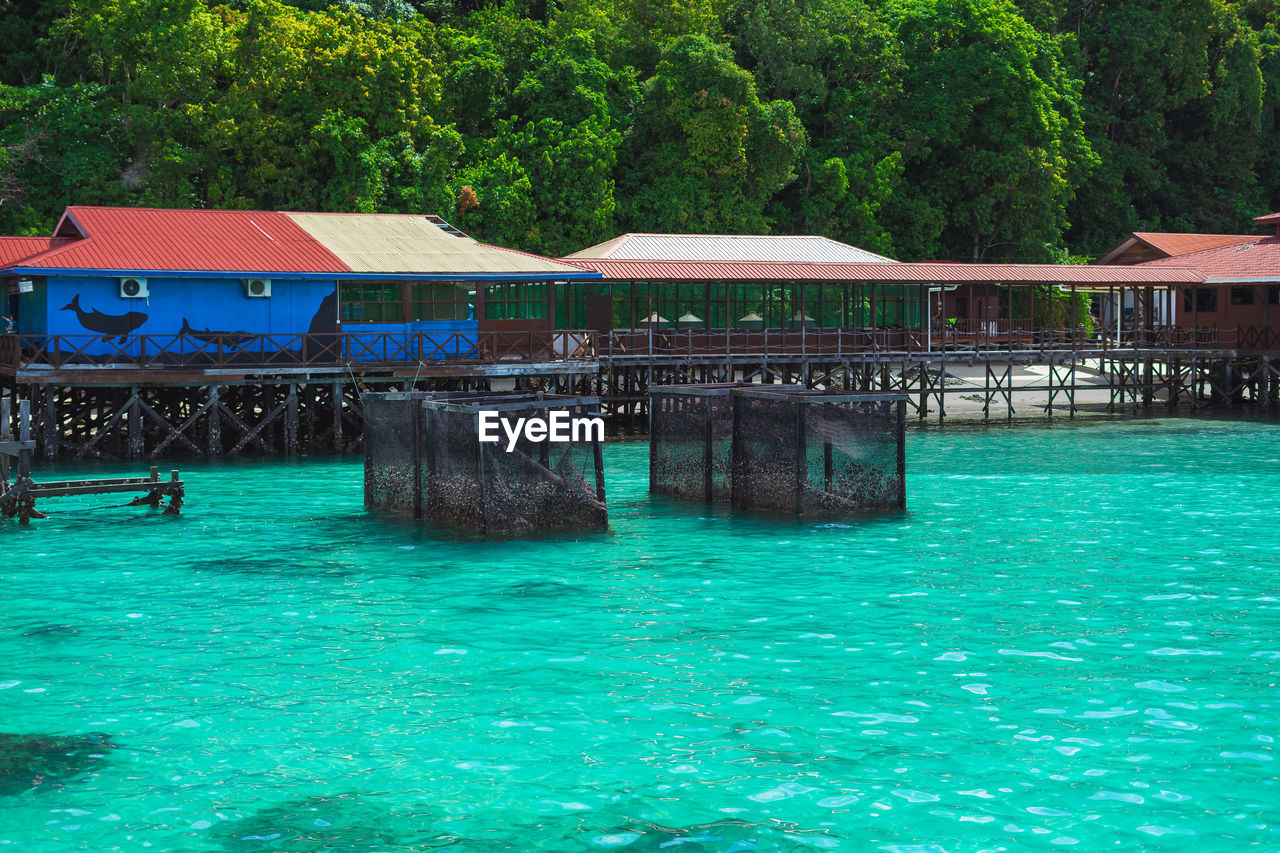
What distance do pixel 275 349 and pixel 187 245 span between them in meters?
3.48

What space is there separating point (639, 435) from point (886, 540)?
19.5m

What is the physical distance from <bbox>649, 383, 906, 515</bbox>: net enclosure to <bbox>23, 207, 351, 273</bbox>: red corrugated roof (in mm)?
12674

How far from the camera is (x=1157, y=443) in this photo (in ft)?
125

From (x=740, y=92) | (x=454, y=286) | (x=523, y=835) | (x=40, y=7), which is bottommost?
(x=523, y=835)

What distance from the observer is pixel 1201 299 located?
53.1 meters

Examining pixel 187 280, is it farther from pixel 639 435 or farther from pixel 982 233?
pixel 982 233

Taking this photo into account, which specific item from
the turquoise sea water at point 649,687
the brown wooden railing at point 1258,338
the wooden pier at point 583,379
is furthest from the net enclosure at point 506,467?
the brown wooden railing at point 1258,338

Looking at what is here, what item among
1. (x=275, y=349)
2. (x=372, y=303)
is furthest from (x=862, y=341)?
(x=275, y=349)

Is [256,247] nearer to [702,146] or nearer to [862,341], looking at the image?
[862,341]

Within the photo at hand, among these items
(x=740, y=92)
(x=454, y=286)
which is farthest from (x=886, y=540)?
(x=740, y=92)

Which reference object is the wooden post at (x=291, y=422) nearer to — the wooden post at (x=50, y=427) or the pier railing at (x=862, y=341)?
the wooden post at (x=50, y=427)

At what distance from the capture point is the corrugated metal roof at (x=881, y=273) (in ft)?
133

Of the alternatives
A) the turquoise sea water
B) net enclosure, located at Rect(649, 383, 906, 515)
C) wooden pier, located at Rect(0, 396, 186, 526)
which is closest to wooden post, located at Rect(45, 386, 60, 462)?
wooden pier, located at Rect(0, 396, 186, 526)

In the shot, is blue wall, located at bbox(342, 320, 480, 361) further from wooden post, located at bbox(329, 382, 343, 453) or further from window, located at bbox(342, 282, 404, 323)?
wooden post, located at bbox(329, 382, 343, 453)
